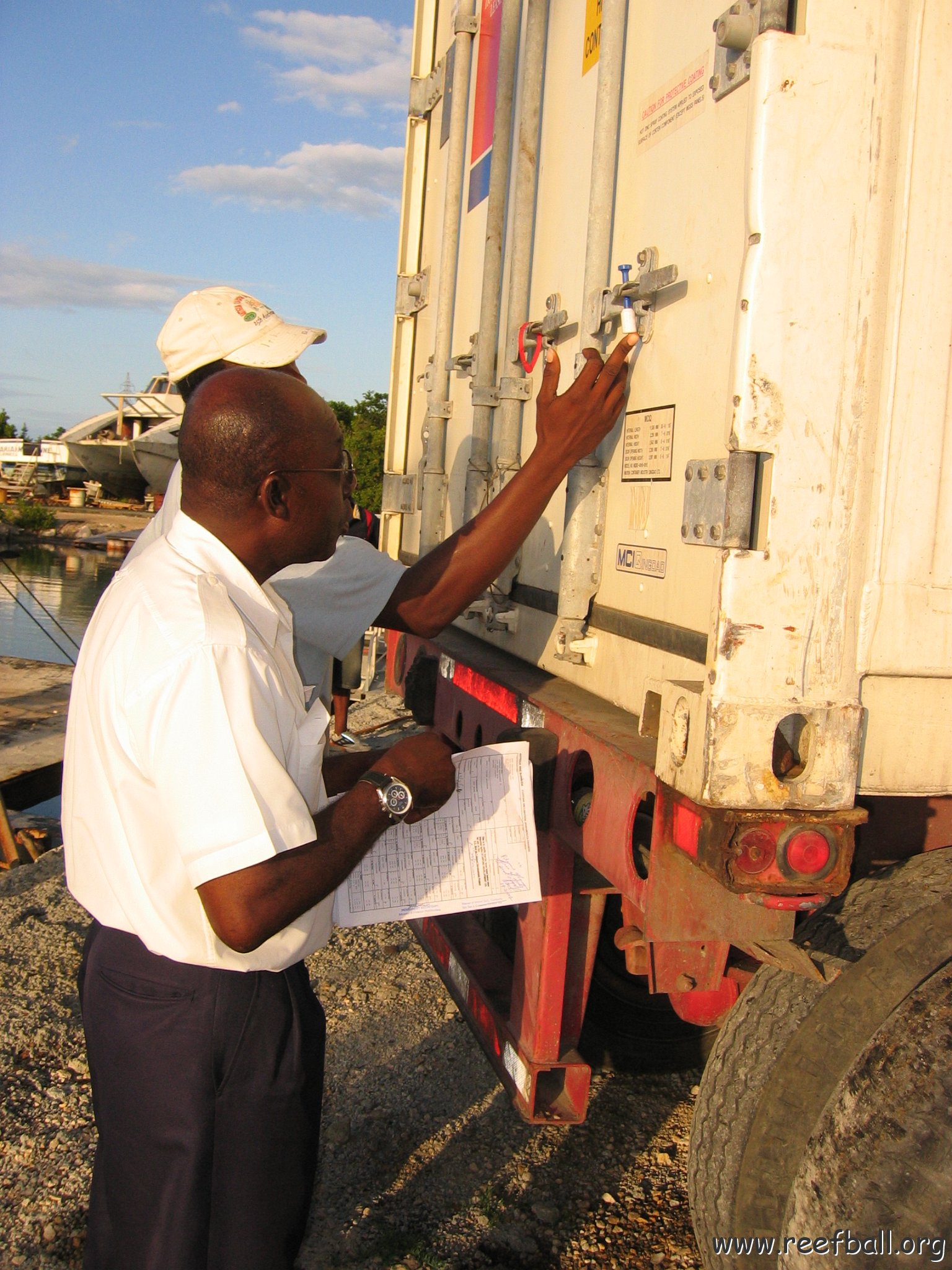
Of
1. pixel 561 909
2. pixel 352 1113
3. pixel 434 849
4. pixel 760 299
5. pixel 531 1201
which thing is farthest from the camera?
pixel 352 1113

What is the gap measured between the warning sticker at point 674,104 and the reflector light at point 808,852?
133 cm

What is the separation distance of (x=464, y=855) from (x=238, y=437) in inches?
34.1

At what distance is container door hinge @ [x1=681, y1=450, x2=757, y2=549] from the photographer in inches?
63.7

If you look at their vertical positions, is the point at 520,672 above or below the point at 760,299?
below

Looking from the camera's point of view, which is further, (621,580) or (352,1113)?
(352,1113)

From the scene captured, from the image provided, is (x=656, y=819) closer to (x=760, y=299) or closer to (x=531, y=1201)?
(x=760, y=299)

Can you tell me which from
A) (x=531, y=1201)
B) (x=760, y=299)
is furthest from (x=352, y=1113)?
(x=760, y=299)

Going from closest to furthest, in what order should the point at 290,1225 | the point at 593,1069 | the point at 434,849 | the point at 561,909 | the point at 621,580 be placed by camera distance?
the point at 290,1225 → the point at 434,849 → the point at 621,580 → the point at 561,909 → the point at 593,1069

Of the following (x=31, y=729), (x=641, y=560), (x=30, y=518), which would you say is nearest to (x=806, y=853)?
(x=641, y=560)

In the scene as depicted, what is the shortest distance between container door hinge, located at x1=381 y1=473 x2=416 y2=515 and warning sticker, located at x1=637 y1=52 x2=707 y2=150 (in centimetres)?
196

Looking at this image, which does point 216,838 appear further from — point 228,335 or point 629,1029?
point 629,1029

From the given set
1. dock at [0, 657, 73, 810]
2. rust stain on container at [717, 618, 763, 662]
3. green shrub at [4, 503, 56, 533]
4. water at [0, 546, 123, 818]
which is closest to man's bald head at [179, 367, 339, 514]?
rust stain on container at [717, 618, 763, 662]

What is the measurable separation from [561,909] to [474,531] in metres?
0.91

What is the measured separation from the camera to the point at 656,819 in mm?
1740
